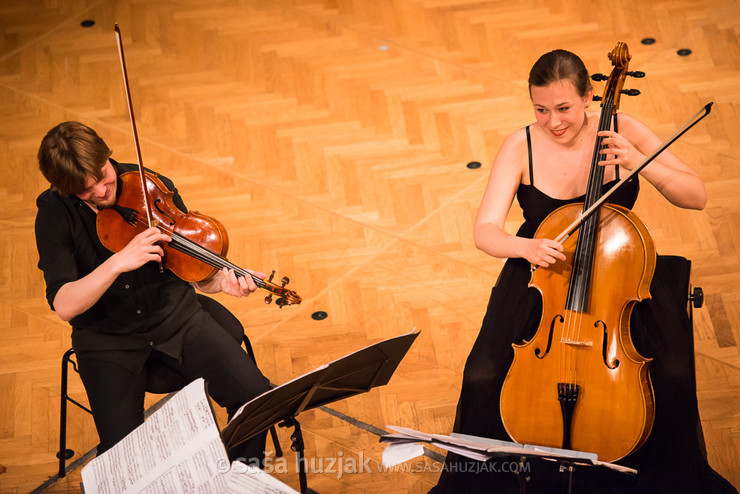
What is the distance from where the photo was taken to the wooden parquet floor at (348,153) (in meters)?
3.40

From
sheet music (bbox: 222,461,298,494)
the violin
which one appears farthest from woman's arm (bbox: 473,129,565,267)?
sheet music (bbox: 222,461,298,494)

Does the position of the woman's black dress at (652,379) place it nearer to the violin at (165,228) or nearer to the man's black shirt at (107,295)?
the violin at (165,228)

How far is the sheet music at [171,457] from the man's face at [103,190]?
76cm

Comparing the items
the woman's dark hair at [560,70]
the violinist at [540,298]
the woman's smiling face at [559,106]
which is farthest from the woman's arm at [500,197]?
the woman's dark hair at [560,70]

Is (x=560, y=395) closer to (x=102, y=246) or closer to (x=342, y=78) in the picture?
(x=102, y=246)

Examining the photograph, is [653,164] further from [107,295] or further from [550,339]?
[107,295]

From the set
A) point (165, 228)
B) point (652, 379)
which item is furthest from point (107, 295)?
point (652, 379)

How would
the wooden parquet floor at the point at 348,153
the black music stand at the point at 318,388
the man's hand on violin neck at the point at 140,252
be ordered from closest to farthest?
the black music stand at the point at 318,388 → the man's hand on violin neck at the point at 140,252 → the wooden parquet floor at the point at 348,153

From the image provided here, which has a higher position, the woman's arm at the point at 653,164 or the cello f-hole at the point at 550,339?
the woman's arm at the point at 653,164

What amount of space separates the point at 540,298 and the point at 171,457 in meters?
1.22

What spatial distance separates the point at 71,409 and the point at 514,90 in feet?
8.91

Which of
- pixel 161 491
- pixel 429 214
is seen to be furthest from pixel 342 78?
pixel 161 491

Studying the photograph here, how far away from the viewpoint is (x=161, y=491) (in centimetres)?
205

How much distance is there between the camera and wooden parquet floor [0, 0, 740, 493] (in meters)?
3.40
